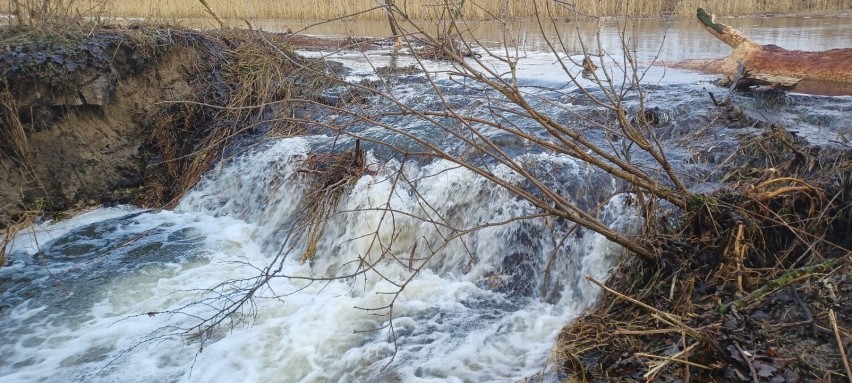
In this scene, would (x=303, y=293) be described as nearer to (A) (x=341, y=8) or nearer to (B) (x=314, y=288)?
(B) (x=314, y=288)

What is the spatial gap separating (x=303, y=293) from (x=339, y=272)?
44 centimetres

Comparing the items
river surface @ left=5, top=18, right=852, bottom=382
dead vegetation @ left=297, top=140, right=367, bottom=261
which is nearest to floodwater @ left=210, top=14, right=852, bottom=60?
dead vegetation @ left=297, top=140, right=367, bottom=261

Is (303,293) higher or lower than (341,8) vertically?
lower

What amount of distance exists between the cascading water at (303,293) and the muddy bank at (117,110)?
54cm

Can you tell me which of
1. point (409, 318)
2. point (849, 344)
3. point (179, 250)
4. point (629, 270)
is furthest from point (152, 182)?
point (849, 344)

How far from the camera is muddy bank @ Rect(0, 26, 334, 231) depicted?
19.1ft

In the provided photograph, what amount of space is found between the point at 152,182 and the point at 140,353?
11.0 ft

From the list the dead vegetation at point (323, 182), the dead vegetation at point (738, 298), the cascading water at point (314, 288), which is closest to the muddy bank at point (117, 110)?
the cascading water at point (314, 288)

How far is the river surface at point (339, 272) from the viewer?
12.1ft

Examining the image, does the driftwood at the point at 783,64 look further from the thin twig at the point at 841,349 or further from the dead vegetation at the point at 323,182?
the thin twig at the point at 841,349

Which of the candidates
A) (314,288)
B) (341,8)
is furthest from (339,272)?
(341,8)

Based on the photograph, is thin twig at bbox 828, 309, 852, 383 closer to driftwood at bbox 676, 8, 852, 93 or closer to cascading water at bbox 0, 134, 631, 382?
cascading water at bbox 0, 134, 631, 382

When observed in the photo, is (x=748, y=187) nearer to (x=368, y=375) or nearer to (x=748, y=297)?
(x=748, y=297)

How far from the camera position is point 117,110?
6.66 meters
